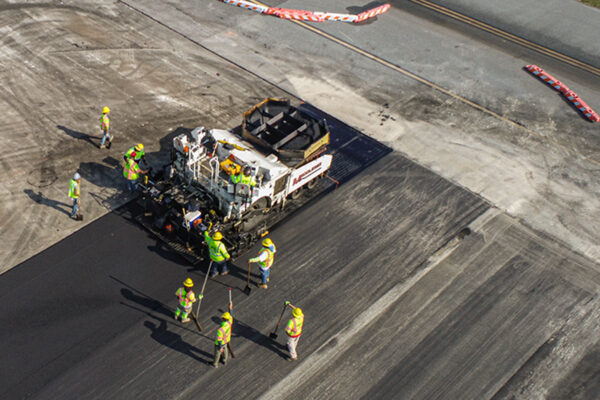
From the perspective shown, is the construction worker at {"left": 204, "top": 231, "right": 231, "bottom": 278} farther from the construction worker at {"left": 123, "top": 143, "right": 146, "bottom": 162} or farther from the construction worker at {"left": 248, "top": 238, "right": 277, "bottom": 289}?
the construction worker at {"left": 123, "top": 143, "right": 146, "bottom": 162}

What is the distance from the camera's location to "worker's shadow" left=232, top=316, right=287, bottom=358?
1347 centimetres

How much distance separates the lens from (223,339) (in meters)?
12.2

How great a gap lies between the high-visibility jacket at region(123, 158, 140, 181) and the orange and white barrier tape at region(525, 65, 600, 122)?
18642 millimetres

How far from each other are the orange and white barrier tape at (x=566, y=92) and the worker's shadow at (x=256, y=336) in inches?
694

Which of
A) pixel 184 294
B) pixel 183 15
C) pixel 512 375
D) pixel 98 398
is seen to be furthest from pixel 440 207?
pixel 183 15

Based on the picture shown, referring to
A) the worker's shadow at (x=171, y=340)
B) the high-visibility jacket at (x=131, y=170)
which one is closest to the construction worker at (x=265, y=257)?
the worker's shadow at (x=171, y=340)

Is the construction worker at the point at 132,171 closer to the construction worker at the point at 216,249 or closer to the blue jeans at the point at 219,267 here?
the construction worker at the point at 216,249

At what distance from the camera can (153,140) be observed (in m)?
19.3

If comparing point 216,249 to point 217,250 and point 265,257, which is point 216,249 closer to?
point 217,250

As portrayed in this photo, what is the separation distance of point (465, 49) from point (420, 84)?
14.7ft

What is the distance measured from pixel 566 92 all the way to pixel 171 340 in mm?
20427

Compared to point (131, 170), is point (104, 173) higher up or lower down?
lower down

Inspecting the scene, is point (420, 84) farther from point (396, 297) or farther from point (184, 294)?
point (184, 294)

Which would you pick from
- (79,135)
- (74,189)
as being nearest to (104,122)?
(79,135)
